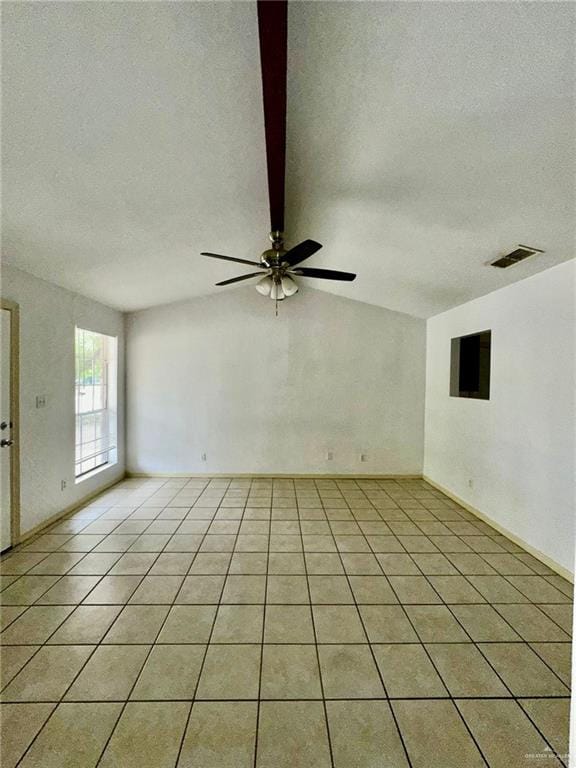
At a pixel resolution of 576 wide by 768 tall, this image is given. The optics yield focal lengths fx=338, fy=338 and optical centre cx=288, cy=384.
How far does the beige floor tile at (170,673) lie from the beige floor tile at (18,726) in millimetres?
380

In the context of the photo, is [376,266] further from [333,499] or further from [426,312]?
[333,499]

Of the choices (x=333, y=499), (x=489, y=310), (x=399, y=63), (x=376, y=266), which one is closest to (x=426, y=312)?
(x=489, y=310)

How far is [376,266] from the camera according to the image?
3.67m

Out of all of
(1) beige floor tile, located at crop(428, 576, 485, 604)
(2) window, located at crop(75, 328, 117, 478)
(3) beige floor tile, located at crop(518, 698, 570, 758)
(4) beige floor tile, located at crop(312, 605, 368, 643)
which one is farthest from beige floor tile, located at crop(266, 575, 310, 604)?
(2) window, located at crop(75, 328, 117, 478)

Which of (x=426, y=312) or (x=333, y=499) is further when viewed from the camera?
(x=426, y=312)

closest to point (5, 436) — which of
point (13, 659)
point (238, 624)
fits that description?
point (13, 659)

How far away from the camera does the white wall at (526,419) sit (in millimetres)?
2635

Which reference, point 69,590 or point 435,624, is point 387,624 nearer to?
point 435,624

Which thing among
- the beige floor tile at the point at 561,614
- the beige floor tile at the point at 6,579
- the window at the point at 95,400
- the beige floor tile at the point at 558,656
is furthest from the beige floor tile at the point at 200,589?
the window at the point at 95,400

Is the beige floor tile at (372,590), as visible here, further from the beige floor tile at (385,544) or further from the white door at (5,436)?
the white door at (5,436)

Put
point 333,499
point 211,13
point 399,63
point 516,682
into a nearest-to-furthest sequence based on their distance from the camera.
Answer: point 211,13 < point 399,63 < point 516,682 < point 333,499

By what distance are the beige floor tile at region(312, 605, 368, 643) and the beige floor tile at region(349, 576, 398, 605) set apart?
0.15m

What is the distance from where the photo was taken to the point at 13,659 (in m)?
1.82

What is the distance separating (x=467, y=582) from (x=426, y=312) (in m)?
3.49
